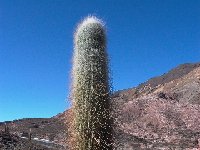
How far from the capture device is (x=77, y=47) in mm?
7465

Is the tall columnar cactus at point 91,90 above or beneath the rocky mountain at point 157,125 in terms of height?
beneath

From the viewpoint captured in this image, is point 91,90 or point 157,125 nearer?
point 91,90

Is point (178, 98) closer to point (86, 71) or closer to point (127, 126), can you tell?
point (127, 126)

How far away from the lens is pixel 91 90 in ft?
23.0

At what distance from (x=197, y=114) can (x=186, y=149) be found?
56.8 ft

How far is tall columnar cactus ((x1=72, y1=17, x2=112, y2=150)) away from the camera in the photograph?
6.94 meters

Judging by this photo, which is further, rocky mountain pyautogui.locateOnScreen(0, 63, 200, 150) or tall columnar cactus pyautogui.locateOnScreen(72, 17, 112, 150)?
rocky mountain pyautogui.locateOnScreen(0, 63, 200, 150)

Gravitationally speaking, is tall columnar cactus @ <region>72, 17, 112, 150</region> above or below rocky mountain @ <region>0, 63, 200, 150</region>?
below

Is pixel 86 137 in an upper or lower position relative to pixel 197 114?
lower

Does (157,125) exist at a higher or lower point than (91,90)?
higher

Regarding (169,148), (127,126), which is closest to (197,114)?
(127,126)

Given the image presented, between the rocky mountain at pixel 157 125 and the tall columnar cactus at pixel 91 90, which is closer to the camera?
the tall columnar cactus at pixel 91 90

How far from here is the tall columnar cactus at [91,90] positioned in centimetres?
694

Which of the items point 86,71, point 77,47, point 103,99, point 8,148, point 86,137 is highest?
point 8,148
